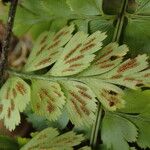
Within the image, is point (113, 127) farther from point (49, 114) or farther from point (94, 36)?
point (94, 36)

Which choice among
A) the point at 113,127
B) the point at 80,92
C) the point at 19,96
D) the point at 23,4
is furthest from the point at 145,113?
the point at 23,4

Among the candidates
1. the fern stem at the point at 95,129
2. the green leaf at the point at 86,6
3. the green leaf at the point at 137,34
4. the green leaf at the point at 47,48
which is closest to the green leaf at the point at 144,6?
the green leaf at the point at 137,34

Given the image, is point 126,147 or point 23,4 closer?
point 126,147

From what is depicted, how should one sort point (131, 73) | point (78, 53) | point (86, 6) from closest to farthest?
point (131, 73), point (78, 53), point (86, 6)


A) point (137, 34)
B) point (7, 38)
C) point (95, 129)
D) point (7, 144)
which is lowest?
point (7, 144)

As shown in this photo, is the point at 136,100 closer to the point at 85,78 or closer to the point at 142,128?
the point at 142,128

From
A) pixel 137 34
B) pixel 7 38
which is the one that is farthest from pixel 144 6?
pixel 7 38

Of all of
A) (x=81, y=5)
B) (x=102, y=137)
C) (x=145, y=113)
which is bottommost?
(x=102, y=137)
